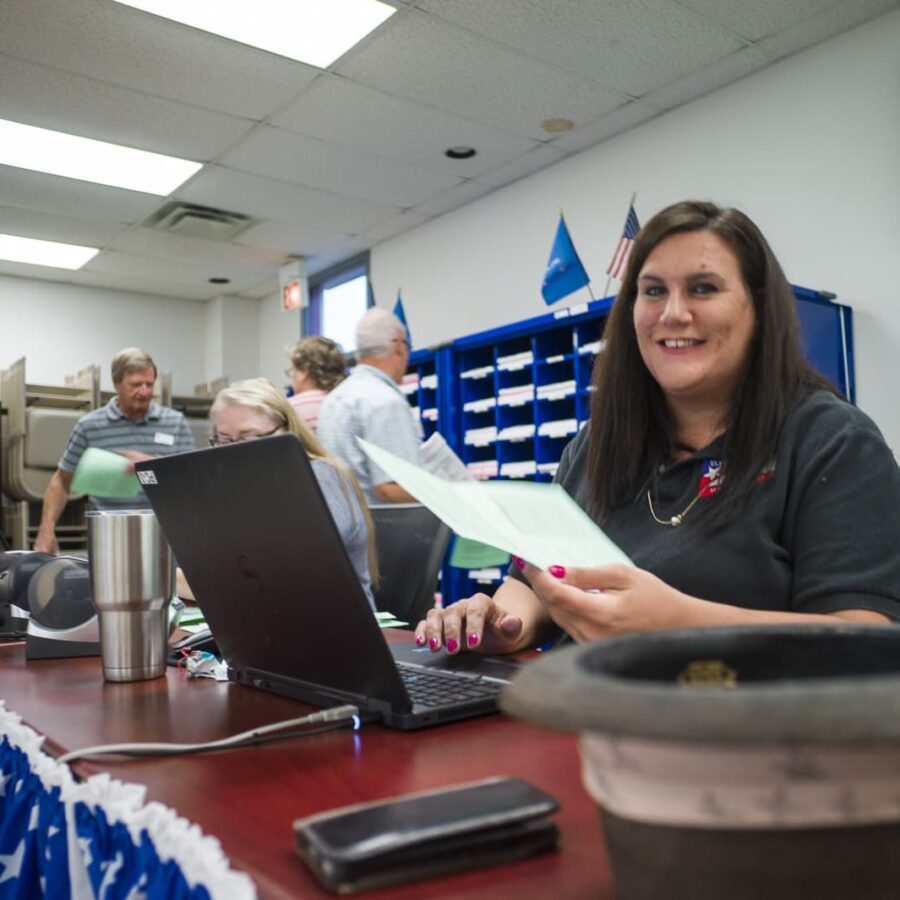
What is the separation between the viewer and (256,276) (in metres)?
6.62

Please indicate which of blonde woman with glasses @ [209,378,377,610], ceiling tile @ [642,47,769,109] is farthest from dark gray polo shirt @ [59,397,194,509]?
ceiling tile @ [642,47,769,109]

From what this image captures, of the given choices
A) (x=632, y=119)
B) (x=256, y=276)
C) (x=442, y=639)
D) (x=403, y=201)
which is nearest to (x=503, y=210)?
(x=403, y=201)

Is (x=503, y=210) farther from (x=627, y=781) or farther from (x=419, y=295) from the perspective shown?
(x=627, y=781)

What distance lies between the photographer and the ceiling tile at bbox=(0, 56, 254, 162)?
362 centimetres

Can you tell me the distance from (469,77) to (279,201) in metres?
1.79

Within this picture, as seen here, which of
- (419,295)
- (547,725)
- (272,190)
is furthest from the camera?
(419,295)

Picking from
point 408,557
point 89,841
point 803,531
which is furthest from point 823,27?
point 89,841

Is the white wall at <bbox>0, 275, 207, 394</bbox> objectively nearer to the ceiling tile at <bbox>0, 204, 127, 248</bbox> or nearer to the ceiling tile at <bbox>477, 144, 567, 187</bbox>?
the ceiling tile at <bbox>0, 204, 127, 248</bbox>

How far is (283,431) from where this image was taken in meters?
1.82

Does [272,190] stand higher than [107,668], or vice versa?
[272,190]

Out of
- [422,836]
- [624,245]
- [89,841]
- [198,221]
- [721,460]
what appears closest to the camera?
[422,836]

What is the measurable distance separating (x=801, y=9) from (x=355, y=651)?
10.7ft

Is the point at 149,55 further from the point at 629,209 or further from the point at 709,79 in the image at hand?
the point at 709,79

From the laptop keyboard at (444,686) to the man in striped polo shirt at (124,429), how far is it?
10.5 feet
